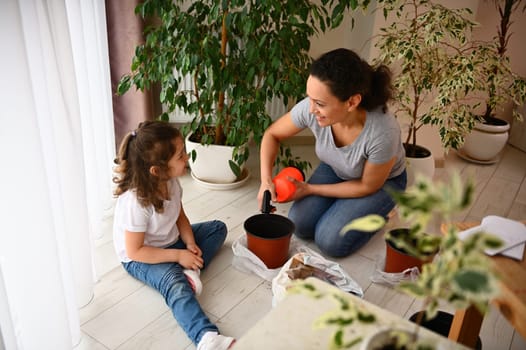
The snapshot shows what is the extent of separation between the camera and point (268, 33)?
192 centimetres

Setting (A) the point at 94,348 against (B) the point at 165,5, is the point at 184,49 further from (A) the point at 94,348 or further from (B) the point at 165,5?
(A) the point at 94,348

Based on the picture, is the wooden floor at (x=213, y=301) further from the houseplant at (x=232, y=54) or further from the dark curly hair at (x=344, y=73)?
the dark curly hair at (x=344, y=73)

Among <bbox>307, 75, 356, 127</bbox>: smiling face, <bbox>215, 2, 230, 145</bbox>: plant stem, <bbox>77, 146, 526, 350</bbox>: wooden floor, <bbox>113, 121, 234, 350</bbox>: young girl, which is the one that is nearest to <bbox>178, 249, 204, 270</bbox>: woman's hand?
<bbox>113, 121, 234, 350</bbox>: young girl

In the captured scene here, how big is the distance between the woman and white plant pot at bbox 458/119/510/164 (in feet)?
3.58

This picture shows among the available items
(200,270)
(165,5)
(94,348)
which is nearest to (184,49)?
(165,5)

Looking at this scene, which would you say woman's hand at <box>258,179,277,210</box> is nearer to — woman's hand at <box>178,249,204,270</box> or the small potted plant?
woman's hand at <box>178,249,204,270</box>

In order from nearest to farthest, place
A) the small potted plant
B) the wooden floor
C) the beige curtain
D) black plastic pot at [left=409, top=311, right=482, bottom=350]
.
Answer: the small potted plant < black plastic pot at [left=409, top=311, right=482, bottom=350] < the wooden floor < the beige curtain

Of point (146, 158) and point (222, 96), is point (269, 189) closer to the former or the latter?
point (146, 158)

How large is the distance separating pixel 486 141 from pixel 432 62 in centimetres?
92

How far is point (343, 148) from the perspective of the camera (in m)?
1.77

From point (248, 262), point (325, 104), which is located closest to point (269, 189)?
point (248, 262)

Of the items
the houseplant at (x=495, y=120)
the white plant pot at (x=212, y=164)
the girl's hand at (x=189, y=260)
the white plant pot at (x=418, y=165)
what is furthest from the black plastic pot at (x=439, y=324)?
the houseplant at (x=495, y=120)

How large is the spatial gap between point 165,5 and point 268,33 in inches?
18.0

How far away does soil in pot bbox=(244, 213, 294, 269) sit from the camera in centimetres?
160
